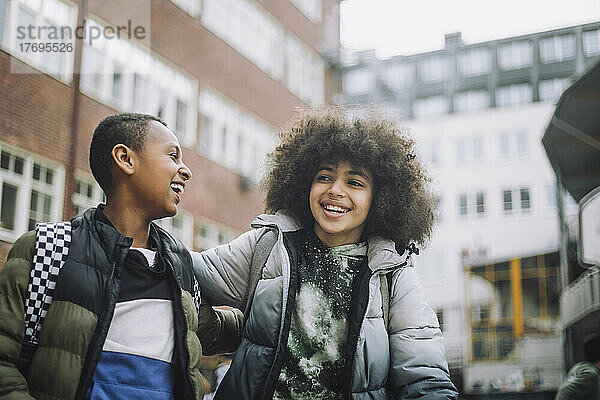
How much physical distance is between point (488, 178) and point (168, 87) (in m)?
34.3

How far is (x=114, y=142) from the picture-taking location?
3.12 metres

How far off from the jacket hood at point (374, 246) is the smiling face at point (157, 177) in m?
0.49

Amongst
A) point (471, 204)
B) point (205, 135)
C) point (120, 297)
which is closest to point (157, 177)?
point (120, 297)

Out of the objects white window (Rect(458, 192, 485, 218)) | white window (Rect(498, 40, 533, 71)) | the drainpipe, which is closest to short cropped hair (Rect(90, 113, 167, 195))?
the drainpipe

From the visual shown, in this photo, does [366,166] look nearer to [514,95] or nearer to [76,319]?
[76,319]

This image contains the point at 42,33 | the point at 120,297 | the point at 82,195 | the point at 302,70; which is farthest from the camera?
the point at 302,70

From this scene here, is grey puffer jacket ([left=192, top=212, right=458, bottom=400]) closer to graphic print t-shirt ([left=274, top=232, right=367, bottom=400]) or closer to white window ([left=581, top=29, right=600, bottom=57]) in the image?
graphic print t-shirt ([left=274, top=232, right=367, bottom=400])

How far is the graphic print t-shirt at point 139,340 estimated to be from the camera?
2.79 m

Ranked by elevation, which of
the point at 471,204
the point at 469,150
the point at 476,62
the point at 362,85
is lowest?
the point at 471,204

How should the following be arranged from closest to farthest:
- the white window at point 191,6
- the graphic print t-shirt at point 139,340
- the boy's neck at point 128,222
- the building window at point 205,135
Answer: the graphic print t-shirt at point 139,340 → the boy's neck at point 128,222 → the white window at point 191,6 → the building window at point 205,135

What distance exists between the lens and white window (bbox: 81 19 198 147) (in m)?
6.29

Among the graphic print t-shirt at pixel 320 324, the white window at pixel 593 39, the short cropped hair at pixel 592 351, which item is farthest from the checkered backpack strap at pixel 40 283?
the white window at pixel 593 39

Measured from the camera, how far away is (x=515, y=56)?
43281 mm

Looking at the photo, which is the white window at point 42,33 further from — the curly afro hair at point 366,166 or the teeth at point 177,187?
the teeth at point 177,187
